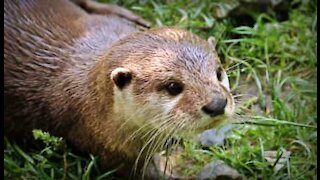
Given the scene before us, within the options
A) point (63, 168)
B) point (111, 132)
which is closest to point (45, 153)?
point (63, 168)

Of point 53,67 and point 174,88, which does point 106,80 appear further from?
point 53,67

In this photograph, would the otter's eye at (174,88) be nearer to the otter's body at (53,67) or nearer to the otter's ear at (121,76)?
the otter's ear at (121,76)

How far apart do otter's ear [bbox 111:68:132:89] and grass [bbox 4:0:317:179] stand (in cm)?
41

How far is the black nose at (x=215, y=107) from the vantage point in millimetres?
2676

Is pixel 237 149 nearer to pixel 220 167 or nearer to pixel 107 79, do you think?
pixel 220 167

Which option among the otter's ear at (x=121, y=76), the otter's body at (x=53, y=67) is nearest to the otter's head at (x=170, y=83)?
the otter's ear at (x=121, y=76)

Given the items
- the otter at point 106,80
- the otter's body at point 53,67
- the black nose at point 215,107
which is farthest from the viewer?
the otter's body at point 53,67

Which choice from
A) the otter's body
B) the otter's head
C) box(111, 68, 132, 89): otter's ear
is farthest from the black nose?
the otter's body

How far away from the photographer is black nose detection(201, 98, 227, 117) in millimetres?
2676

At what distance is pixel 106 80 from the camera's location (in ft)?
9.73

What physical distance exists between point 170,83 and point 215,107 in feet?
0.61

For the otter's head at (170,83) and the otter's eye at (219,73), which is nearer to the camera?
the otter's head at (170,83)

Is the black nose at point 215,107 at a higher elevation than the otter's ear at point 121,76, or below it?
below

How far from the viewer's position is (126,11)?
3.82m
